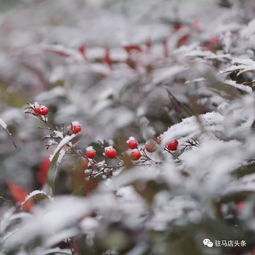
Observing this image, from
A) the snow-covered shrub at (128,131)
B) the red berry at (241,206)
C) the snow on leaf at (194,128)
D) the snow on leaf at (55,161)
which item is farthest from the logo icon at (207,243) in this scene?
the snow on leaf at (55,161)

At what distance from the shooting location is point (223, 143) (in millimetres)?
861

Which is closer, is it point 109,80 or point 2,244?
point 2,244

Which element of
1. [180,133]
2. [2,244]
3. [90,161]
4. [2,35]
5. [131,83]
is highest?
[180,133]

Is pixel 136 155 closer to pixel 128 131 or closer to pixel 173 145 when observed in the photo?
pixel 173 145

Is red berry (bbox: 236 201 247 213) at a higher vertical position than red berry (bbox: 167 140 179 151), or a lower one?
lower

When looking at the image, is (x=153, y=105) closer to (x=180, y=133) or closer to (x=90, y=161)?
(x=90, y=161)

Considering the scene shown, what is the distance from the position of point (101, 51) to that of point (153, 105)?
0.71 metres

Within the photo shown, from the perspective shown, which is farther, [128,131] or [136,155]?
[128,131]

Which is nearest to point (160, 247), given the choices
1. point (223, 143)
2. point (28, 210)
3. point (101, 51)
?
point (223, 143)

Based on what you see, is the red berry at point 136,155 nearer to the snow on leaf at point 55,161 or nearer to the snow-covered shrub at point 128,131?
the snow-covered shrub at point 128,131

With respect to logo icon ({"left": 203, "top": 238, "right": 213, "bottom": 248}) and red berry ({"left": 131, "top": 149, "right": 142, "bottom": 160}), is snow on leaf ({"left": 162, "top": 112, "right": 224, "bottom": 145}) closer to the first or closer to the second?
red berry ({"left": 131, "top": 149, "right": 142, "bottom": 160})

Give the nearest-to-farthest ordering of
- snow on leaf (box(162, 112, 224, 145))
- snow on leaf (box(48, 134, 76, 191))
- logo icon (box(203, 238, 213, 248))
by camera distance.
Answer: logo icon (box(203, 238, 213, 248)), snow on leaf (box(162, 112, 224, 145)), snow on leaf (box(48, 134, 76, 191))

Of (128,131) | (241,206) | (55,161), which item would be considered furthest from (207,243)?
(128,131)

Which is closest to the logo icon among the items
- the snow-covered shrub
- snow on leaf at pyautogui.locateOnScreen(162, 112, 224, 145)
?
the snow-covered shrub
